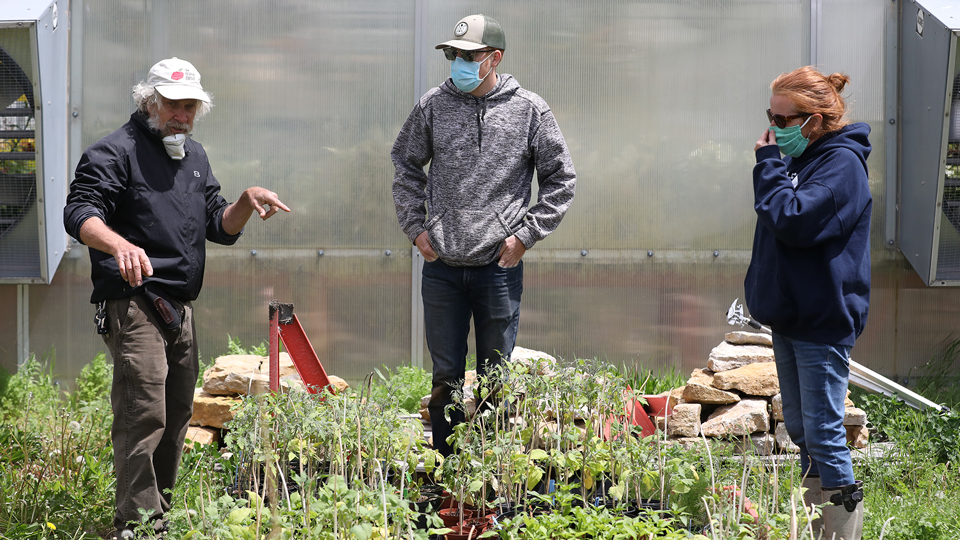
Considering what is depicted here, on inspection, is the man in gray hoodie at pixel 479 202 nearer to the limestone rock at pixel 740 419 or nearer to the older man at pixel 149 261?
the older man at pixel 149 261

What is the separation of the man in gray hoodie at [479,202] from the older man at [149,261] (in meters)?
0.78

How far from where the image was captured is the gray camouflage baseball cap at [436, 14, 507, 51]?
3445 mm

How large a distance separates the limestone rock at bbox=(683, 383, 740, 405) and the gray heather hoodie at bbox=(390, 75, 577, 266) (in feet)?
4.96

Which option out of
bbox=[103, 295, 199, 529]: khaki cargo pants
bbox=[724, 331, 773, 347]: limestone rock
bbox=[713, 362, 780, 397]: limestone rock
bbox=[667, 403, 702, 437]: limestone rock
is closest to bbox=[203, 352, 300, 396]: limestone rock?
bbox=[103, 295, 199, 529]: khaki cargo pants

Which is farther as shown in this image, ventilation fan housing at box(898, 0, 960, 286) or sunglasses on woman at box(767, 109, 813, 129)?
ventilation fan housing at box(898, 0, 960, 286)

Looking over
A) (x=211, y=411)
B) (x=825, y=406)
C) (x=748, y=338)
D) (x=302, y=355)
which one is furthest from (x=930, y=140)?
(x=211, y=411)

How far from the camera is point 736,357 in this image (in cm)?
464

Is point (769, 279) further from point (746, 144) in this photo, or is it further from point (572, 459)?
point (746, 144)

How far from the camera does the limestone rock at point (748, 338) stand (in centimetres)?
475

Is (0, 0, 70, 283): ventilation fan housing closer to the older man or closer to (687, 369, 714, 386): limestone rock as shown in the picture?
the older man

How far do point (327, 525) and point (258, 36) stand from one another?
397cm

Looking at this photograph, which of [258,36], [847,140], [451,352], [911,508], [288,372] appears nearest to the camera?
[847,140]

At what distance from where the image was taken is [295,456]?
8.66 feet

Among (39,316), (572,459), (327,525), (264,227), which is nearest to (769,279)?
(572,459)
